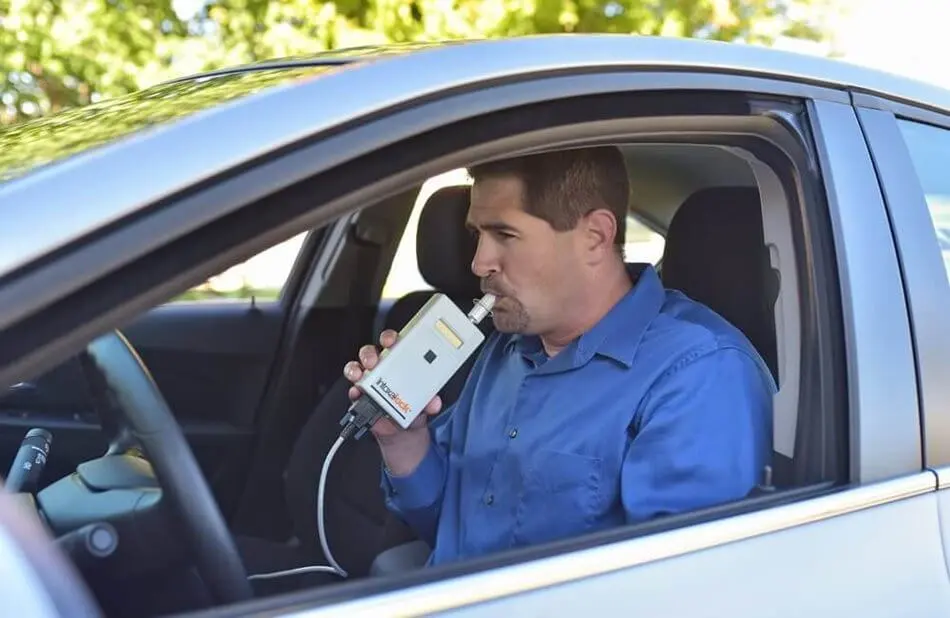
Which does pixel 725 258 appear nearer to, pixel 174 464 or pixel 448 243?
pixel 448 243

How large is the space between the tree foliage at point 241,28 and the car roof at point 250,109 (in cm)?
392

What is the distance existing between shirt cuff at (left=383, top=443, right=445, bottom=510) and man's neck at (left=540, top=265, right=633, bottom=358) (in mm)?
320

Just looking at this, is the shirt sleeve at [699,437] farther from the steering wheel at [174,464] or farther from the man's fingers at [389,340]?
the steering wheel at [174,464]

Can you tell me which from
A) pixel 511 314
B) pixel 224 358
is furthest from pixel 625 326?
pixel 224 358

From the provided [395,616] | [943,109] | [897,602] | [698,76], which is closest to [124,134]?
[395,616]

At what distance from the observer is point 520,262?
6.24 feet

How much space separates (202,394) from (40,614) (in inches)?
96.1

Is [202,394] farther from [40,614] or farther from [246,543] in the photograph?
[40,614]

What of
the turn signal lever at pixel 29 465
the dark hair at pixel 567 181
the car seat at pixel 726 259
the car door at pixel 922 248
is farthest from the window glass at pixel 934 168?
the turn signal lever at pixel 29 465

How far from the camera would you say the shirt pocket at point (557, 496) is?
5.44ft

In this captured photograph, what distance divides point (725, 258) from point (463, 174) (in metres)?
0.68

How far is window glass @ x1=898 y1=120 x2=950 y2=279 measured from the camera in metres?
1.66

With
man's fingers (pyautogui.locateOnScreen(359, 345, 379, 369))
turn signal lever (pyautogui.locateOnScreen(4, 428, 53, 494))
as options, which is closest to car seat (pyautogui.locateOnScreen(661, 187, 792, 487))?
man's fingers (pyautogui.locateOnScreen(359, 345, 379, 369))

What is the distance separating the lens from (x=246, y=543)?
234cm
